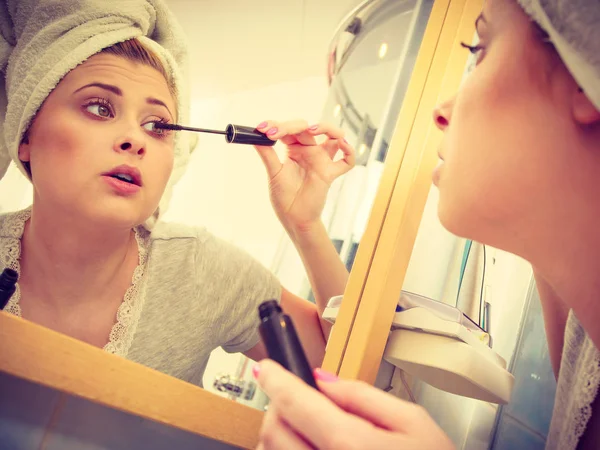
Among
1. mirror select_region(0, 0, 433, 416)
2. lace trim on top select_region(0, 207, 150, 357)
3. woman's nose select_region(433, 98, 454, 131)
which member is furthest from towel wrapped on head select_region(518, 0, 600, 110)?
lace trim on top select_region(0, 207, 150, 357)

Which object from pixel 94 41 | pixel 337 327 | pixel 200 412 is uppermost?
pixel 94 41

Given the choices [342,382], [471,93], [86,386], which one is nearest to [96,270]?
[86,386]

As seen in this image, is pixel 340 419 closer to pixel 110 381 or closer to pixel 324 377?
pixel 324 377

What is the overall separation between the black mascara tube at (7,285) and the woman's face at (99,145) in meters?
0.08

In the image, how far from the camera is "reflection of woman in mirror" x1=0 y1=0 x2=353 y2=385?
0.38 meters

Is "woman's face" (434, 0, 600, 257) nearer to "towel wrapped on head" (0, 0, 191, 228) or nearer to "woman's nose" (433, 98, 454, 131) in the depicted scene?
"woman's nose" (433, 98, 454, 131)

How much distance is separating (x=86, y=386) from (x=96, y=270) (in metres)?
0.22

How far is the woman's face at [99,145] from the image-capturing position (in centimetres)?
38

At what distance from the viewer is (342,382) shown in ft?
0.74

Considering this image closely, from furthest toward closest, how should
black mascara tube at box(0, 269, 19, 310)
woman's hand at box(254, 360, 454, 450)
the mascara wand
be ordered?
the mascara wand, black mascara tube at box(0, 269, 19, 310), woman's hand at box(254, 360, 454, 450)

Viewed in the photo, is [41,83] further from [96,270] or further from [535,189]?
[535,189]

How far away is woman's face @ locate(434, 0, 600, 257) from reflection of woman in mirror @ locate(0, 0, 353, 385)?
221 mm

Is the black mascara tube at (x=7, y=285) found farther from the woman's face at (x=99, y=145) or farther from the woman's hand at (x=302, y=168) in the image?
the woman's hand at (x=302, y=168)

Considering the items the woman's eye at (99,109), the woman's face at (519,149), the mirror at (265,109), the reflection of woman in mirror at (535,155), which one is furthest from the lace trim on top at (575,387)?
the woman's eye at (99,109)
